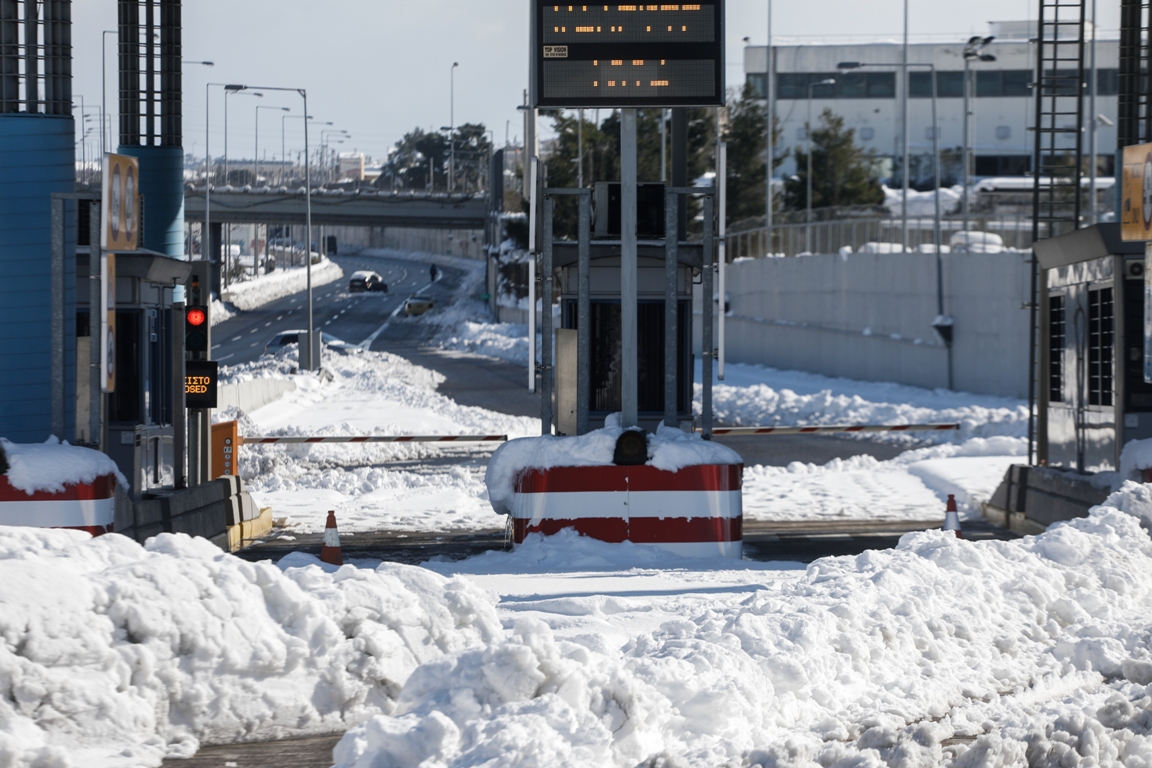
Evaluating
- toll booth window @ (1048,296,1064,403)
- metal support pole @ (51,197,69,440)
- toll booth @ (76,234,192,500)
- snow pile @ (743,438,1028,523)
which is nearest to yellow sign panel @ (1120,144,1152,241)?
toll booth window @ (1048,296,1064,403)

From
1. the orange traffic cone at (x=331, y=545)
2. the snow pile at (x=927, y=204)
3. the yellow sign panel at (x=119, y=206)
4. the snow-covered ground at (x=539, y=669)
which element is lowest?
the orange traffic cone at (x=331, y=545)

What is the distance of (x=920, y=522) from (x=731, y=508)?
16.2ft

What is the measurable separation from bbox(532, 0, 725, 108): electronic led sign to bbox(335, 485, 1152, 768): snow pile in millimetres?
5020

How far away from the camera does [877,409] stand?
127 ft

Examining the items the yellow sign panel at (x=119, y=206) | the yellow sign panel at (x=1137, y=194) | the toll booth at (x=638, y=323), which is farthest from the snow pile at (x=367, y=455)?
the yellow sign panel at (x=1137, y=194)

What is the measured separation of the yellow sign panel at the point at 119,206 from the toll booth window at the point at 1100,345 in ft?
31.8

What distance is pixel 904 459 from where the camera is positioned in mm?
25703

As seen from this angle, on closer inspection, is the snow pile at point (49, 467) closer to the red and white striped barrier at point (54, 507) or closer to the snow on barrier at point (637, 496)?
the red and white striped barrier at point (54, 507)

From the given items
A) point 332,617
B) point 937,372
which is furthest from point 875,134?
point 332,617

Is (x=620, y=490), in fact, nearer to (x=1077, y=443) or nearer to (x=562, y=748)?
(x=1077, y=443)

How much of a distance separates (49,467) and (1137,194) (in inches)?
386

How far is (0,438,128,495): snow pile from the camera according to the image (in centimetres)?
1232

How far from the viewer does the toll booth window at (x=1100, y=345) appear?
16000mm

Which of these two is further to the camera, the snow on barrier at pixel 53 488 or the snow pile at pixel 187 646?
the snow on barrier at pixel 53 488
